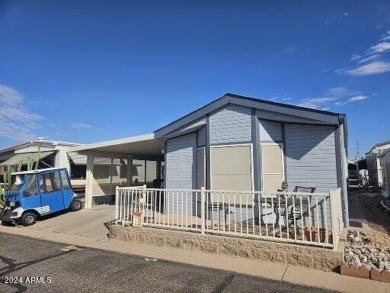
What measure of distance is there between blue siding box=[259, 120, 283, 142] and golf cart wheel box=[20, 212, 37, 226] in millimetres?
8512

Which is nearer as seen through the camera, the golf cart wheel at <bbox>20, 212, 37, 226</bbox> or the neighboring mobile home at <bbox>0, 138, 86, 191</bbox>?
the golf cart wheel at <bbox>20, 212, 37, 226</bbox>

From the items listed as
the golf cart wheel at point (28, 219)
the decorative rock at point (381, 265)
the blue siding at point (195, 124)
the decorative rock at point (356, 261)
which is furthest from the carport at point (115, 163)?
the decorative rock at point (381, 265)

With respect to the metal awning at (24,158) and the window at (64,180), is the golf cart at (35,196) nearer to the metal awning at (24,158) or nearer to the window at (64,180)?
the window at (64,180)

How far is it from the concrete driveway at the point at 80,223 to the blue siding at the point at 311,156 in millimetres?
5698

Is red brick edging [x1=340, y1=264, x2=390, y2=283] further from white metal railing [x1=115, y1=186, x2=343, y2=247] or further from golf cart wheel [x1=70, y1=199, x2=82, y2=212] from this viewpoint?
golf cart wheel [x1=70, y1=199, x2=82, y2=212]

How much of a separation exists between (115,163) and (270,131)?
1036cm

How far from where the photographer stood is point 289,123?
9.28 metres

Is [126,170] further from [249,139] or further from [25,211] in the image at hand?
[249,139]

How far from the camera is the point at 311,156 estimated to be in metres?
8.83

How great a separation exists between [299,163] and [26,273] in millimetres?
7055

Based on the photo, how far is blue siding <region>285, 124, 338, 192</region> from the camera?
856 centimetres

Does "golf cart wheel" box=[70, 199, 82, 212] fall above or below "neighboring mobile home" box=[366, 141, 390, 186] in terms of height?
below

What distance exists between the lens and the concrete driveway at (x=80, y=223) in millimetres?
9655

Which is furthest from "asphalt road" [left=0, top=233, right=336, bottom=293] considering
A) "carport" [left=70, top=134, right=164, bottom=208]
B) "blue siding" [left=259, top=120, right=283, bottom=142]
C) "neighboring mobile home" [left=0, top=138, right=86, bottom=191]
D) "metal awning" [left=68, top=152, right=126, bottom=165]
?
"neighboring mobile home" [left=0, top=138, right=86, bottom=191]
